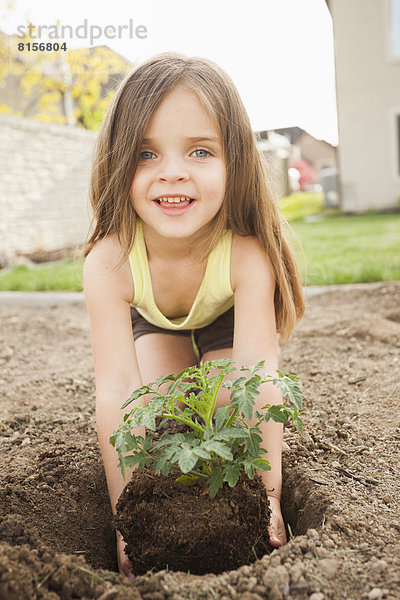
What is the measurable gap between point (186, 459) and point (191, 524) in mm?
237

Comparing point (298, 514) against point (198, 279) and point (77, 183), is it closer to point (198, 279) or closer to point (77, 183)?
point (198, 279)

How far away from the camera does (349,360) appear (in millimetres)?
2705

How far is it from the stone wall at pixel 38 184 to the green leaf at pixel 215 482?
7.72 m

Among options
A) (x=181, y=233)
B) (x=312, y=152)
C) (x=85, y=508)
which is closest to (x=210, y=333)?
(x=181, y=233)

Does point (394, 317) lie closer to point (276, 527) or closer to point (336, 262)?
point (336, 262)

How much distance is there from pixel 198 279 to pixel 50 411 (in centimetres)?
81

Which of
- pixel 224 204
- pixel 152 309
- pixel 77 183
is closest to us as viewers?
pixel 224 204

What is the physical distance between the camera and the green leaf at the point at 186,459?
1.19 metres

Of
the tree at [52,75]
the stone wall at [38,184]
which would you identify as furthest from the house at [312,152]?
the stone wall at [38,184]

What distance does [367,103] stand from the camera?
12281 millimetres

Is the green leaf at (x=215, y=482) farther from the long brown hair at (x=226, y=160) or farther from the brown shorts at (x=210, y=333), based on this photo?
the brown shorts at (x=210, y=333)

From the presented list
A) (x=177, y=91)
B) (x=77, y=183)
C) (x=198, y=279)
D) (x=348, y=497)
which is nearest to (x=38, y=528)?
(x=348, y=497)

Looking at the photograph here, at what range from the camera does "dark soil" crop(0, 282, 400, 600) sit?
3.81 ft

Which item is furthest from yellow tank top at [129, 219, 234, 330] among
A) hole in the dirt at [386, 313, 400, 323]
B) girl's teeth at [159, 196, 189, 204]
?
hole in the dirt at [386, 313, 400, 323]
